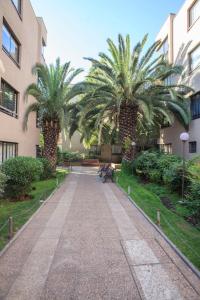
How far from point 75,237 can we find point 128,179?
37.1ft

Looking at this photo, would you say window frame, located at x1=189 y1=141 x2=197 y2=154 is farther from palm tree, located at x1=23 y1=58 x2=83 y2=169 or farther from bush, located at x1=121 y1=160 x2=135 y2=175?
palm tree, located at x1=23 y1=58 x2=83 y2=169

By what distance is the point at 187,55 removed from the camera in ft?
69.7

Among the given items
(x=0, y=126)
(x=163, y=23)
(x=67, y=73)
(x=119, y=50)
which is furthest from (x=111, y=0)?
(x=163, y=23)

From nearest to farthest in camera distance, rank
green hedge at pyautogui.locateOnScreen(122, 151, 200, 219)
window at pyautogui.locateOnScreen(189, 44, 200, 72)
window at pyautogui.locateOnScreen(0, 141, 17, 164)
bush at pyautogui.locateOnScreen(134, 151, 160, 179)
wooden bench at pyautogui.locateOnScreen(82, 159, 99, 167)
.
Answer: green hedge at pyautogui.locateOnScreen(122, 151, 200, 219) < window at pyautogui.locateOnScreen(0, 141, 17, 164) < bush at pyautogui.locateOnScreen(134, 151, 160, 179) < window at pyautogui.locateOnScreen(189, 44, 200, 72) < wooden bench at pyautogui.locateOnScreen(82, 159, 99, 167)

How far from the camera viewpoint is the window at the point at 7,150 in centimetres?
1503

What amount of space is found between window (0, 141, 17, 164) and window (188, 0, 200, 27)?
16021mm

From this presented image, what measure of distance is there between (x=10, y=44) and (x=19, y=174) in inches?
338

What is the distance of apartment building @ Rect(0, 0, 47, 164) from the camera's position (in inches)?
577

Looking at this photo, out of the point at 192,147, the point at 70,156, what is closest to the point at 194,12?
the point at 192,147

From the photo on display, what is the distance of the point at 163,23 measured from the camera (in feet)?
89.8

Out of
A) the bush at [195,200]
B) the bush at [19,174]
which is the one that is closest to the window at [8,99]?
the bush at [19,174]

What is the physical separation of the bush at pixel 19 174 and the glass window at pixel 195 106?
1308cm

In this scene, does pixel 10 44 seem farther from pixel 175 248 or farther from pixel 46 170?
pixel 175 248

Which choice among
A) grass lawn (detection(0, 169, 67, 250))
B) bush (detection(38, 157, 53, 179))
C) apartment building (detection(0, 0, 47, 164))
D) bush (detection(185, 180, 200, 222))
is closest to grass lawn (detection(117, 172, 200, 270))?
bush (detection(185, 180, 200, 222))
